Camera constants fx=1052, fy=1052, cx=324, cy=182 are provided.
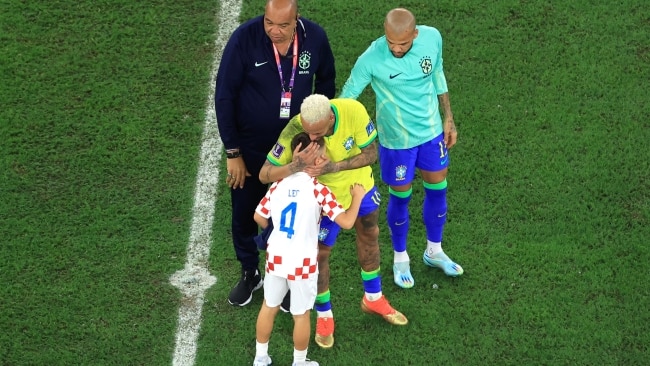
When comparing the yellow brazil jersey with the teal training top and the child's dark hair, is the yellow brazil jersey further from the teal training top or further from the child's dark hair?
the teal training top

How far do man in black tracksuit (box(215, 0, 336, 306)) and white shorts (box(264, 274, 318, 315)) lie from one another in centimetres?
78

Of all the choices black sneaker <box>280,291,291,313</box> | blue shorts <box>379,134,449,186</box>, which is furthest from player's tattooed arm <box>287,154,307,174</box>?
black sneaker <box>280,291,291,313</box>

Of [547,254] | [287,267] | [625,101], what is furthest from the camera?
[625,101]

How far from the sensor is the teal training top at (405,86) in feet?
23.0

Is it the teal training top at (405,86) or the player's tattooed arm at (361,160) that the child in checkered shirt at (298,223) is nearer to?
the player's tattooed arm at (361,160)

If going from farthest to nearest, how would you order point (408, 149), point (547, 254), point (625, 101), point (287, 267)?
1. point (625, 101)
2. point (547, 254)
3. point (408, 149)
4. point (287, 267)

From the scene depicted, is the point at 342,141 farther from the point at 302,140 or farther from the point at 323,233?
the point at 323,233

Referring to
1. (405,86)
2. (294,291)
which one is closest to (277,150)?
(294,291)

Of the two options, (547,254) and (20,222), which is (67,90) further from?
(547,254)

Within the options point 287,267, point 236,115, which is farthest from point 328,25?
point 287,267

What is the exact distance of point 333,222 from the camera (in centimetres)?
687

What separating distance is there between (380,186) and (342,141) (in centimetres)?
210

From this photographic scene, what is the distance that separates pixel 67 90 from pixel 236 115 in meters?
2.96

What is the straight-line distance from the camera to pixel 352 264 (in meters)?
7.94
